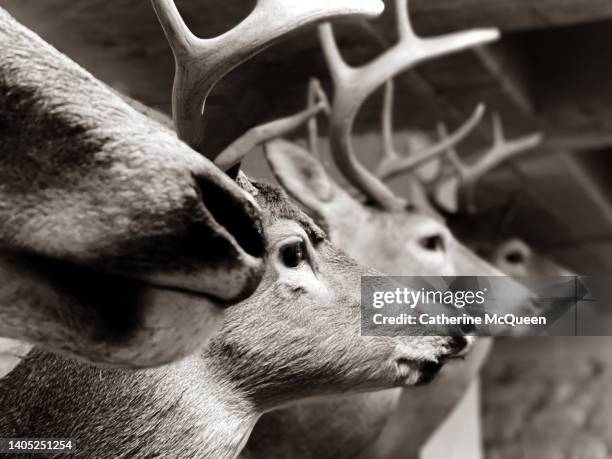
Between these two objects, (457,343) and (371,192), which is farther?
(371,192)

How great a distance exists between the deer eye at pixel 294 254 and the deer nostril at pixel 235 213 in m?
0.74

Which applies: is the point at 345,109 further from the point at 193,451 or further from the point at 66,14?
the point at 193,451

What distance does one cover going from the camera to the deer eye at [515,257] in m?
3.64

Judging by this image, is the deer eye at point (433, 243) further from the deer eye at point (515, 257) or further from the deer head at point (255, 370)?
the deer head at point (255, 370)

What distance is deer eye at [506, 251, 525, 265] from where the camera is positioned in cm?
364

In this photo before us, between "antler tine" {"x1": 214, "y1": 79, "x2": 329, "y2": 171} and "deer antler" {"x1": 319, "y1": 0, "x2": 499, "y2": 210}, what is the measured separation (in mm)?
140

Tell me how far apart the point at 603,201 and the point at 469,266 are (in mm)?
1800

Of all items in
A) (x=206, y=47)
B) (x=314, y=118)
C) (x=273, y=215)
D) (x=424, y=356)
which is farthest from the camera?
(x=314, y=118)

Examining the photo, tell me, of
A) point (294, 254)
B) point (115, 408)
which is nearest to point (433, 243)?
point (294, 254)

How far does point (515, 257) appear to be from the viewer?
3.65m

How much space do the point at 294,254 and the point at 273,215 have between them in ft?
0.21

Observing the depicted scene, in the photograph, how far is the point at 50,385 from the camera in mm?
1469

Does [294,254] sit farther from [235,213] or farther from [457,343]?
[235,213]

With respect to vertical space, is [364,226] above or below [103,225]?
below
